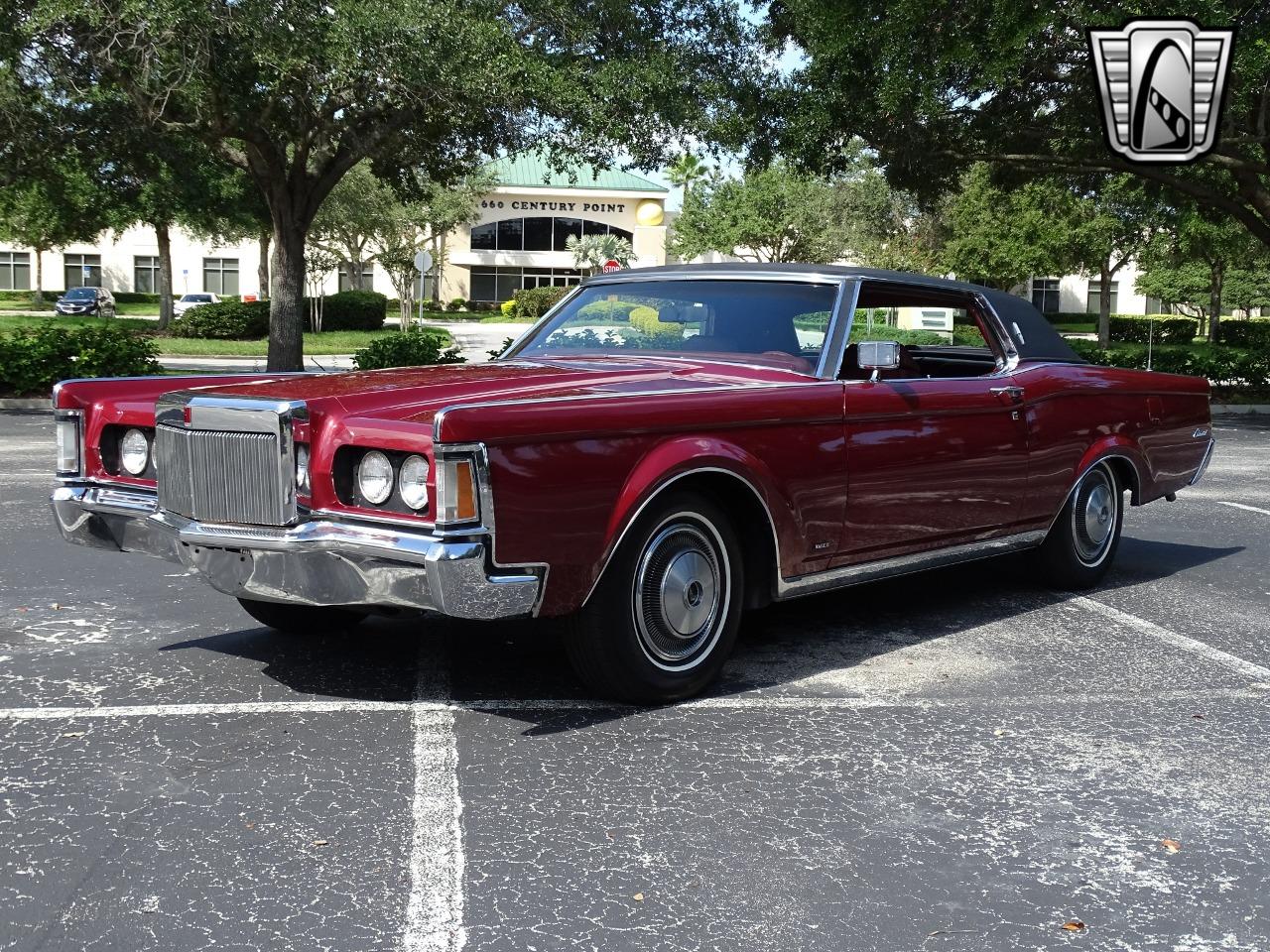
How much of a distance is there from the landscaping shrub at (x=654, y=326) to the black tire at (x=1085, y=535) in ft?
7.53

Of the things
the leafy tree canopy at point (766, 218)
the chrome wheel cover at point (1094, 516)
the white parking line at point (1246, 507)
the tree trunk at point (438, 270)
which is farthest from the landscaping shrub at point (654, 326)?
the tree trunk at point (438, 270)

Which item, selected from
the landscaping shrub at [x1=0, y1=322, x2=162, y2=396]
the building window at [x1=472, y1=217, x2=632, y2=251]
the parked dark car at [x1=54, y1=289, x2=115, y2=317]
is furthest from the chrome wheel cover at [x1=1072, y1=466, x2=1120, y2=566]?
the building window at [x1=472, y1=217, x2=632, y2=251]

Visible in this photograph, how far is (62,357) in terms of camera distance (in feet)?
62.2

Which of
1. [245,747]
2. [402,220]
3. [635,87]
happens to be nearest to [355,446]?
[245,747]

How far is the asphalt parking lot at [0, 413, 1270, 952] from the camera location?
324cm

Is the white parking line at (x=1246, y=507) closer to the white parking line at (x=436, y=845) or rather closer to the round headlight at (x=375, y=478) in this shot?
the white parking line at (x=436, y=845)

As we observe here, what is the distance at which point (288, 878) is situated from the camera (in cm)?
341

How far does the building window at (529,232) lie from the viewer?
7862 cm

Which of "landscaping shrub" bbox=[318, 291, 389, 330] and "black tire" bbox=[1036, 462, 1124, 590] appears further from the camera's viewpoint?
"landscaping shrub" bbox=[318, 291, 389, 330]

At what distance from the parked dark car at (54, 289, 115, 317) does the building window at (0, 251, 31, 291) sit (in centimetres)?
2066

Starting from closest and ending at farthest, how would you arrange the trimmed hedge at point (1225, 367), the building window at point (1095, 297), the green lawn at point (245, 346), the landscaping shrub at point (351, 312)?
the trimmed hedge at point (1225, 367), the green lawn at point (245, 346), the landscaping shrub at point (351, 312), the building window at point (1095, 297)

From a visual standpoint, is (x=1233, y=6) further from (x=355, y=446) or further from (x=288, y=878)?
(x=288, y=878)

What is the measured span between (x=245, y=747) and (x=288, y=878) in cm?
108

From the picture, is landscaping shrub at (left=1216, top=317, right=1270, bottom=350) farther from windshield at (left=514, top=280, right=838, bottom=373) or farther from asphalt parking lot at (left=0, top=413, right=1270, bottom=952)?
asphalt parking lot at (left=0, top=413, right=1270, bottom=952)
